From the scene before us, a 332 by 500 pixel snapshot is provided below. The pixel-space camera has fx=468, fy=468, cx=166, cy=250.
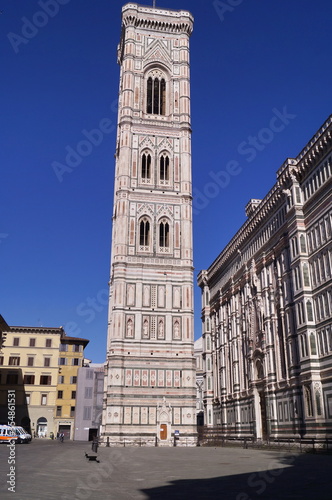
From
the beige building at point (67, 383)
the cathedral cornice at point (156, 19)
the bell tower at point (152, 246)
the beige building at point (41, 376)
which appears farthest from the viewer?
the beige building at point (67, 383)

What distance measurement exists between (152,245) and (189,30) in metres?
29.6

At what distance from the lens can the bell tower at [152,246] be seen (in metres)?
43.0

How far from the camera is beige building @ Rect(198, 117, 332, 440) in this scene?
30531 millimetres

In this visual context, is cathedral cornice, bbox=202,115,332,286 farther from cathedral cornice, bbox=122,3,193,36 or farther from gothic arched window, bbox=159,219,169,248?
cathedral cornice, bbox=122,3,193,36

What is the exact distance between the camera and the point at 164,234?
164 ft

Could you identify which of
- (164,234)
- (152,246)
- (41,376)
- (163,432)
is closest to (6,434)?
(163,432)

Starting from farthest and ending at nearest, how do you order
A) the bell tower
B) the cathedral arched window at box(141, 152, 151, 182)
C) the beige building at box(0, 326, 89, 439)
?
the beige building at box(0, 326, 89, 439), the cathedral arched window at box(141, 152, 151, 182), the bell tower

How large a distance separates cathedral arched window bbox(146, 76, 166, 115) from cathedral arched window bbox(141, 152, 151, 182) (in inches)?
240

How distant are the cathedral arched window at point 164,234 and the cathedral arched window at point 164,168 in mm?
5051

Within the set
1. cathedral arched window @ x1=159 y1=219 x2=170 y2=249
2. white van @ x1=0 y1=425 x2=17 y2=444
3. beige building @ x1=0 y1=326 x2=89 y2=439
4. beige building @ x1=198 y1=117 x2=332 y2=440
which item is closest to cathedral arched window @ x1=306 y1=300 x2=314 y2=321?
beige building @ x1=198 y1=117 x2=332 y2=440

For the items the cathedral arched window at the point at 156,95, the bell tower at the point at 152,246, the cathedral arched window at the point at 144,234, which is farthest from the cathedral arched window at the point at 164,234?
the cathedral arched window at the point at 156,95

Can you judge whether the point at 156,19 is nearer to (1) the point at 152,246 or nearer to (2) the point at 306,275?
(1) the point at 152,246

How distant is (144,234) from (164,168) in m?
8.44

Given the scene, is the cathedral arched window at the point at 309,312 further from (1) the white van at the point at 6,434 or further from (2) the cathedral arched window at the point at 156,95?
(2) the cathedral arched window at the point at 156,95
